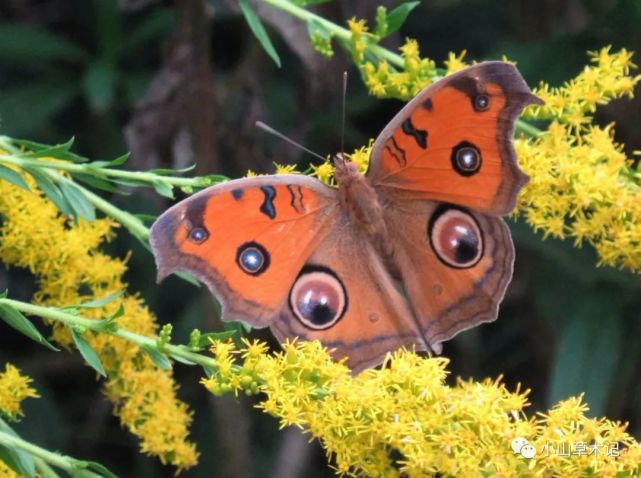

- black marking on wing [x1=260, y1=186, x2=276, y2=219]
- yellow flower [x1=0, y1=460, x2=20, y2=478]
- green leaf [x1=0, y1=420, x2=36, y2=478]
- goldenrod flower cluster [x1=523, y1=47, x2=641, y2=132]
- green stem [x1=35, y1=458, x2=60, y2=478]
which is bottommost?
yellow flower [x1=0, y1=460, x2=20, y2=478]

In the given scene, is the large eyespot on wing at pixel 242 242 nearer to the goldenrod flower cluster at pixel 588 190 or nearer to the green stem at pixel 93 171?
the green stem at pixel 93 171

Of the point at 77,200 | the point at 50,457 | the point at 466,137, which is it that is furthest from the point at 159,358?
the point at 466,137

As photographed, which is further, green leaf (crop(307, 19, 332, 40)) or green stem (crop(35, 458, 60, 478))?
green leaf (crop(307, 19, 332, 40))

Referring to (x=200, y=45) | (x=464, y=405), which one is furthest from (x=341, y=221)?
(x=200, y=45)

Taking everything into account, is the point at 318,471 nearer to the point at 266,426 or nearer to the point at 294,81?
the point at 266,426

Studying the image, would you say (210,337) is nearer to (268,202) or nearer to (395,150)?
(268,202)

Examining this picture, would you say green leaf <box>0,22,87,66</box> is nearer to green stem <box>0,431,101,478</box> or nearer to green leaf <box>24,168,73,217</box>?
green leaf <box>24,168,73,217</box>

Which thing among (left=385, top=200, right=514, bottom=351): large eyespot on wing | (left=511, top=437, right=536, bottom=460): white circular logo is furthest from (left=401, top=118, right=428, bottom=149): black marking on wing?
(left=511, top=437, right=536, bottom=460): white circular logo
